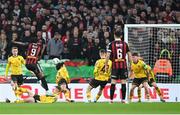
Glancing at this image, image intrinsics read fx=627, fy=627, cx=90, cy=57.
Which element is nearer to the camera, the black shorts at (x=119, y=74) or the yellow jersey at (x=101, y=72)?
the black shorts at (x=119, y=74)

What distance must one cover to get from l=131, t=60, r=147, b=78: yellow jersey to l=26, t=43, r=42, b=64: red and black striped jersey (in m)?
2.96

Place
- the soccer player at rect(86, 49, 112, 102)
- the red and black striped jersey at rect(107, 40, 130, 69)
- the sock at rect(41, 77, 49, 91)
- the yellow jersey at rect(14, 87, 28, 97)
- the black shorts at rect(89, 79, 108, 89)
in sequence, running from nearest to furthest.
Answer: the red and black striped jersey at rect(107, 40, 130, 69) → the soccer player at rect(86, 49, 112, 102) → the black shorts at rect(89, 79, 108, 89) → the yellow jersey at rect(14, 87, 28, 97) → the sock at rect(41, 77, 49, 91)

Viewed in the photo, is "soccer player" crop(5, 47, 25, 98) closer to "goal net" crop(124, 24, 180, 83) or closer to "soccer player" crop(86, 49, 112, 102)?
"soccer player" crop(86, 49, 112, 102)

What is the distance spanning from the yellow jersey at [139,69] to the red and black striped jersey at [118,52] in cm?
144

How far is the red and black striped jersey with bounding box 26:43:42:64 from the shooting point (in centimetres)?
1806

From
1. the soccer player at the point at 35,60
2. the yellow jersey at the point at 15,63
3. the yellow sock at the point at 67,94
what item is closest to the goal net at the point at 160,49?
the yellow sock at the point at 67,94

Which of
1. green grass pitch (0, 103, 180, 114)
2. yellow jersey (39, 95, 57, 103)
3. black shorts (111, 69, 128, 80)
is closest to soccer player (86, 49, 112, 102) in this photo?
yellow jersey (39, 95, 57, 103)

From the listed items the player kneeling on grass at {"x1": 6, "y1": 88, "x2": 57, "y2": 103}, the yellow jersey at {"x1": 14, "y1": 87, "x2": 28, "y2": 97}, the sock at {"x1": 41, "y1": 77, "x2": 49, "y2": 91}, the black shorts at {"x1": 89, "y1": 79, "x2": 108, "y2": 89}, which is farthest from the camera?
the sock at {"x1": 41, "y1": 77, "x2": 49, "y2": 91}

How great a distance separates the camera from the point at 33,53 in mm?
18203

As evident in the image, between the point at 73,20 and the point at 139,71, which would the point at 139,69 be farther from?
the point at 73,20

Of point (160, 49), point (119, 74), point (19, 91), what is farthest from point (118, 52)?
point (19, 91)

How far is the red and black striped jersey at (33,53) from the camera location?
18062 mm

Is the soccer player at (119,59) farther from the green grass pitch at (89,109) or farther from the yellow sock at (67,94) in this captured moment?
the yellow sock at (67,94)

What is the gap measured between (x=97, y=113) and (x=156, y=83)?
21.1 feet
